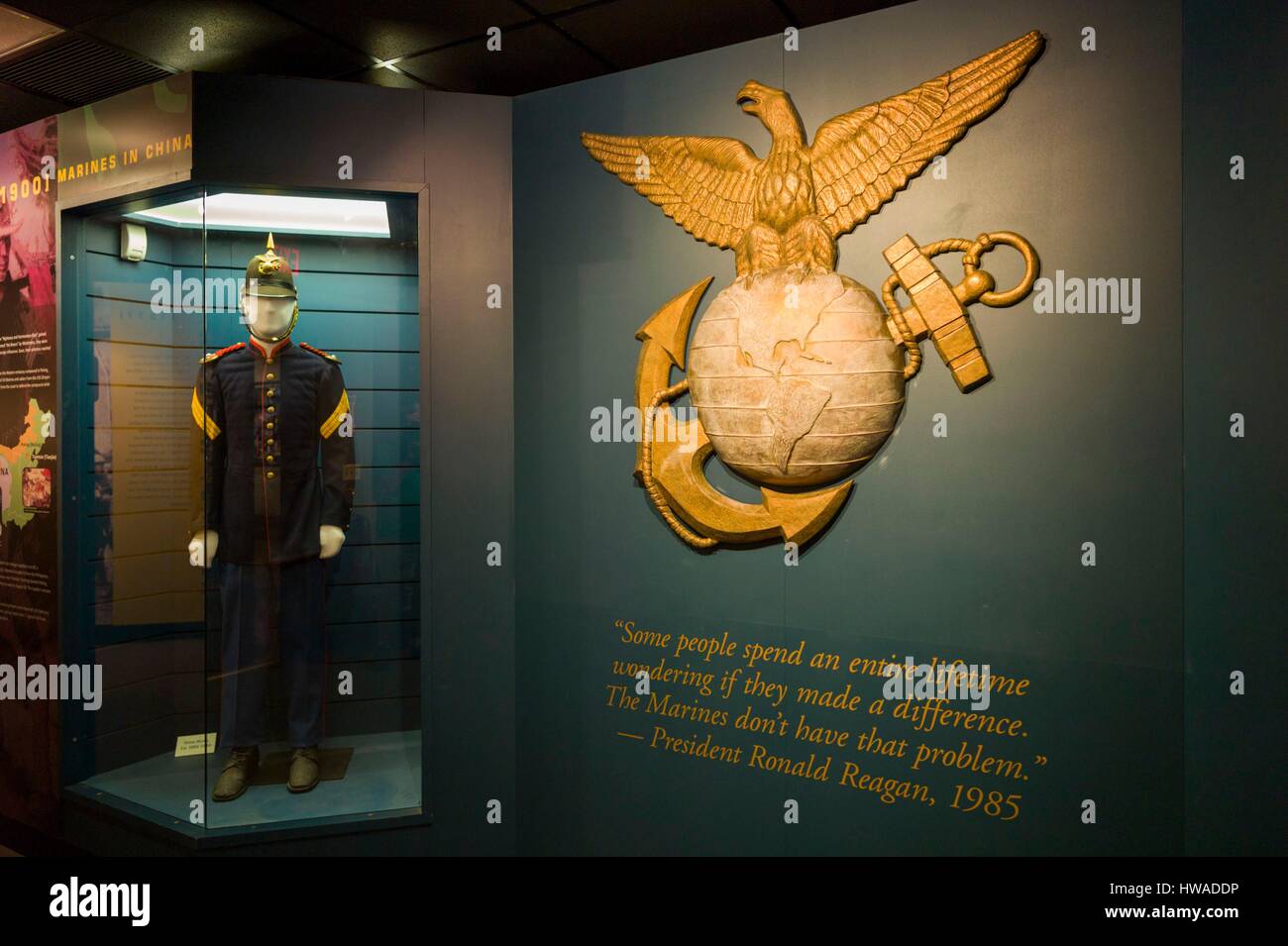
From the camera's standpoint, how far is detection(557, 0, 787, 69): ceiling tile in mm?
2969

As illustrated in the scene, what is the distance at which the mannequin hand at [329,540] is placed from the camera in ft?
9.66

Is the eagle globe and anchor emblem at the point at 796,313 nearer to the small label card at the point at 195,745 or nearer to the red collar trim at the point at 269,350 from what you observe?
the red collar trim at the point at 269,350

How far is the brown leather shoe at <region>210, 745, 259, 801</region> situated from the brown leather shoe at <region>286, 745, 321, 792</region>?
0.39ft

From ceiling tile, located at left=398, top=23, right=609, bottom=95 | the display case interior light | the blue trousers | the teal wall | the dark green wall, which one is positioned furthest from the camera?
ceiling tile, located at left=398, top=23, right=609, bottom=95

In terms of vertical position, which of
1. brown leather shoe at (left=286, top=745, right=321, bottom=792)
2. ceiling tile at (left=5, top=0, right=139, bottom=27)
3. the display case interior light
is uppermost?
ceiling tile at (left=5, top=0, right=139, bottom=27)

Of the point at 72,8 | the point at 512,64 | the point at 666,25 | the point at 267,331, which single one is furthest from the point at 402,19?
the point at 267,331

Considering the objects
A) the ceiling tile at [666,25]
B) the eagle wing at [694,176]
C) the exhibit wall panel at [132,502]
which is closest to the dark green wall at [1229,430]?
the eagle wing at [694,176]

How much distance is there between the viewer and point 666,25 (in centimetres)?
310

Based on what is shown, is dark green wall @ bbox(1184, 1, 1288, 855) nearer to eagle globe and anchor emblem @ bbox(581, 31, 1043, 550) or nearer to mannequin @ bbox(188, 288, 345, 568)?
eagle globe and anchor emblem @ bbox(581, 31, 1043, 550)

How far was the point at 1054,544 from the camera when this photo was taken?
2.18 m

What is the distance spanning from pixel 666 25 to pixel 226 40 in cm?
152

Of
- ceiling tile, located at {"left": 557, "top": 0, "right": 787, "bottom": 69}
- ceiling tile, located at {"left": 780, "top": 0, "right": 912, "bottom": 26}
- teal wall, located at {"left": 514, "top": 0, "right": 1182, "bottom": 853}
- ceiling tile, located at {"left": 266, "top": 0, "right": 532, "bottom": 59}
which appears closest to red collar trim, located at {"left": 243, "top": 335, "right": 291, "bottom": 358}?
teal wall, located at {"left": 514, "top": 0, "right": 1182, "bottom": 853}

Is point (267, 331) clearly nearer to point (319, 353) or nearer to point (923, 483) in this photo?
point (319, 353)

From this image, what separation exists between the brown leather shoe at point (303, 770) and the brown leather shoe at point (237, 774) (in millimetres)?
118
